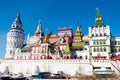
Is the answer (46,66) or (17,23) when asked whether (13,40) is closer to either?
(17,23)

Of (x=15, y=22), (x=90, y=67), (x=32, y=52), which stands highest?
(x=15, y=22)

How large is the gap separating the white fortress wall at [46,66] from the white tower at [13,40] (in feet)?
74.6

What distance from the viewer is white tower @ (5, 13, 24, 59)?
87.8m

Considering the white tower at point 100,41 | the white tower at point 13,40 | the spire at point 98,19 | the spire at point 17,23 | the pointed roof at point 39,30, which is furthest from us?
the spire at point 17,23

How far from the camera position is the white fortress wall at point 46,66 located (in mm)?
57141

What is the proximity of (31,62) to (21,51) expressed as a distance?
62.9 feet

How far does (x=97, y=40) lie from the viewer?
66.4 meters

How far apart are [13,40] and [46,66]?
33853mm

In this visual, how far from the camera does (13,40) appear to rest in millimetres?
88312

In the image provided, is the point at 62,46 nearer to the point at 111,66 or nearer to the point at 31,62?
the point at 31,62

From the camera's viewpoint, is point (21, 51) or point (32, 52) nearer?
point (32, 52)

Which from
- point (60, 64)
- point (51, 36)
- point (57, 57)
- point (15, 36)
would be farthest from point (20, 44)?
point (60, 64)

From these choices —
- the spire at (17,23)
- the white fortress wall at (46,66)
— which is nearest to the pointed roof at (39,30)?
the spire at (17,23)

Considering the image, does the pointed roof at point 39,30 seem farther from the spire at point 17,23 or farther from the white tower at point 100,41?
the white tower at point 100,41
